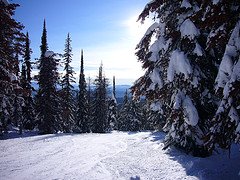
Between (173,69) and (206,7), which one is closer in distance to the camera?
(206,7)

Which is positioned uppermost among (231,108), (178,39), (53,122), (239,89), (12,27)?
(12,27)

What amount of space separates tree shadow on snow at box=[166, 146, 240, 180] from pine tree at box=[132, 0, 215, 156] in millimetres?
641

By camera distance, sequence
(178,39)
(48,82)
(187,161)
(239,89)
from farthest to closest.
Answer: (48,82) < (178,39) < (187,161) < (239,89)

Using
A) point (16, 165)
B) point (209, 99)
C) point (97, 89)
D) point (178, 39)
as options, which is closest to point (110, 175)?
point (16, 165)

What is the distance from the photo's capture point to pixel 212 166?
9406mm

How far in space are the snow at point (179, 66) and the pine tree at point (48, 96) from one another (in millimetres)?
23861

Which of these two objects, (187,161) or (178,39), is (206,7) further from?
(187,161)

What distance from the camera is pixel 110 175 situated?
905 cm

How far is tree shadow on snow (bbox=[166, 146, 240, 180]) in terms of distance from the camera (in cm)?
856

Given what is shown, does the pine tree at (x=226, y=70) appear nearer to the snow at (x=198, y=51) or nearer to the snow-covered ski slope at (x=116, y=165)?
the snow at (x=198, y=51)

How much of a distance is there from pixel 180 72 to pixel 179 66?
0.59m

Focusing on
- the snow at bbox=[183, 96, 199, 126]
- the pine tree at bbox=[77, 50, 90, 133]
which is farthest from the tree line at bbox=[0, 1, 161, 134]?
the snow at bbox=[183, 96, 199, 126]

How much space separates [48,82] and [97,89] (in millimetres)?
18038


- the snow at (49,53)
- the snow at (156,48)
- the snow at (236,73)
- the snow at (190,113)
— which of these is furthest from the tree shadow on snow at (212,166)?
the snow at (49,53)
